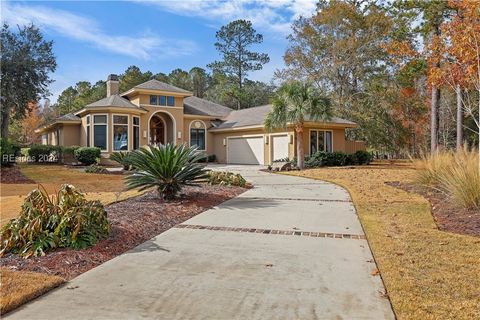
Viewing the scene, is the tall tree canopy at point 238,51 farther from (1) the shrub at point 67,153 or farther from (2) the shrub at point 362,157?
(1) the shrub at point 67,153

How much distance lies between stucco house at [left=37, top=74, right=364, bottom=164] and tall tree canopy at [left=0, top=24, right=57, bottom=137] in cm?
304

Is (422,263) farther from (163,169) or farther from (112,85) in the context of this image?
(112,85)

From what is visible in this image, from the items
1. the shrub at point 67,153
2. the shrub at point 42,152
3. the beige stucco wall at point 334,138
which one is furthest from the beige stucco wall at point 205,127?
the shrub at point 42,152

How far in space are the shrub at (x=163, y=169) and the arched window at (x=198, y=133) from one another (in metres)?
21.1

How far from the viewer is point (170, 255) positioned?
4984 millimetres

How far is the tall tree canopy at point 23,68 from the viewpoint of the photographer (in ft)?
73.2

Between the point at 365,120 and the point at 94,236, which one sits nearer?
the point at 94,236

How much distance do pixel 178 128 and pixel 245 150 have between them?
540 centimetres

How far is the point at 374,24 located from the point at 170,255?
32.3 meters

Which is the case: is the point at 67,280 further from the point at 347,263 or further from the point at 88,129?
the point at 88,129

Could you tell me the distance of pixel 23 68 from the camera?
2264 centimetres

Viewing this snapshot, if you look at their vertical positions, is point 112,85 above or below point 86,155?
above

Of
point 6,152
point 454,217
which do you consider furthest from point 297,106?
point 6,152

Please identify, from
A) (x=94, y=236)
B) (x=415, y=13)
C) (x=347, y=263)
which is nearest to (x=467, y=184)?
(x=347, y=263)
